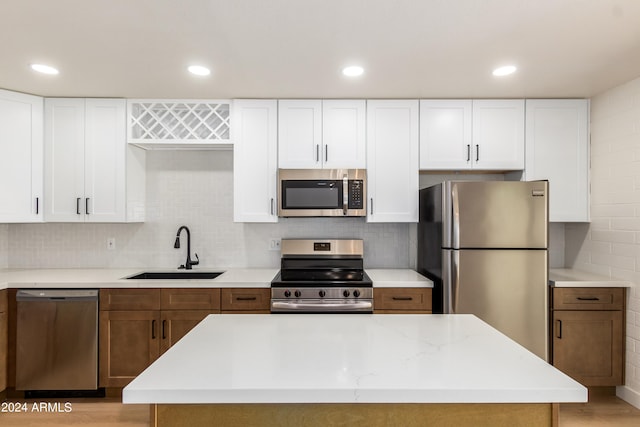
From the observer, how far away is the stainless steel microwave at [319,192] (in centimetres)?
310

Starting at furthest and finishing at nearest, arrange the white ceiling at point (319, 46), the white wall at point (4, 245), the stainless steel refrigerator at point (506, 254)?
the white wall at point (4, 245), the stainless steel refrigerator at point (506, 254), the white ceiling at point (319, 46)

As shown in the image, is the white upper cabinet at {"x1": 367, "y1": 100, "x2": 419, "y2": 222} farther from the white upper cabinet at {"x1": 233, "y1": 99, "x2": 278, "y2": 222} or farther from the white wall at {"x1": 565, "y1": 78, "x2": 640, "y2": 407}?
the white wall at {"x1": 565, "y1": 78, "x2": 640, "y2": 407}

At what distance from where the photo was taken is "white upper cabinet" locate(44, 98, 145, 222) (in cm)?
312

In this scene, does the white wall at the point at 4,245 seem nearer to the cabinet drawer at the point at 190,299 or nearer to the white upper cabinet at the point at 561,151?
the cabinet drawer at the point at 190,299

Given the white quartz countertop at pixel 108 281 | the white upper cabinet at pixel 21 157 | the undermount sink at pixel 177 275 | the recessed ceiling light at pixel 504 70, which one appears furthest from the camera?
the undermount sink at pixel 177 275

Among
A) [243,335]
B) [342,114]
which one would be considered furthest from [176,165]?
[243,335]

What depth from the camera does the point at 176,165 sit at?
349cm

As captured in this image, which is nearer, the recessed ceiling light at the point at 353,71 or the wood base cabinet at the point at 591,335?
the recessed ceiling light at the point at 353,71

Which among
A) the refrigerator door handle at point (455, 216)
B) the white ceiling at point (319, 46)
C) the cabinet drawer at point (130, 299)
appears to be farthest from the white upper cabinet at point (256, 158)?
the refrigerator door handle at point (455, 216)

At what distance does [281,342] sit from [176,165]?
103 inches

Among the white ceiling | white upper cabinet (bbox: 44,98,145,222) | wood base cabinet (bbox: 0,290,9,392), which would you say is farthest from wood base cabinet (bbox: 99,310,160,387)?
the white ceiling

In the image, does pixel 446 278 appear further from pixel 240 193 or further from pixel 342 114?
pixel 240 193

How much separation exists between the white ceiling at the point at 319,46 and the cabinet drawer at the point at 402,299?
1.56 m

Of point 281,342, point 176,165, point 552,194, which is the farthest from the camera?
point 176,165
